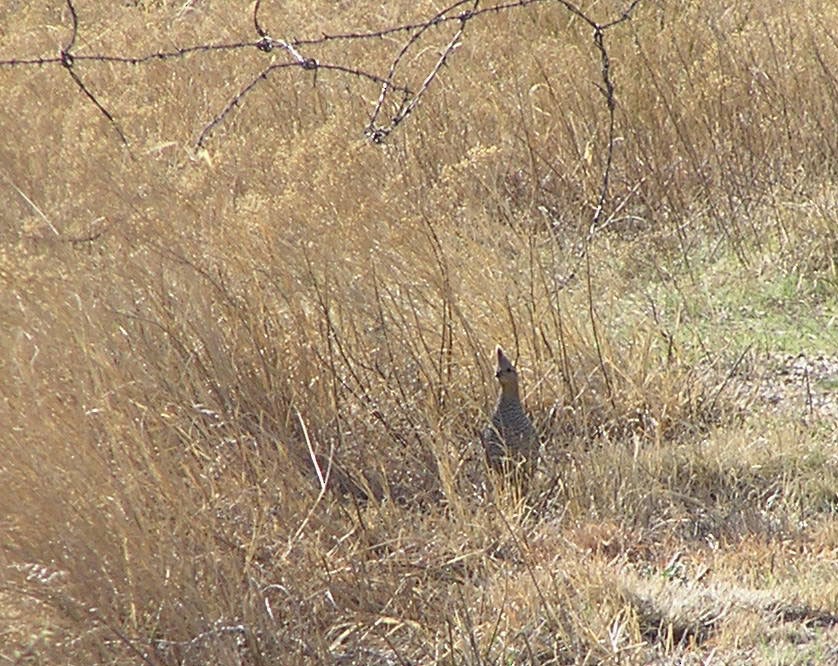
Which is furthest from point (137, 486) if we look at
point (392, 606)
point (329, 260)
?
point (329, 260)

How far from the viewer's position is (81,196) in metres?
4.15

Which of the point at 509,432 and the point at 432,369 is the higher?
the point at 432,369

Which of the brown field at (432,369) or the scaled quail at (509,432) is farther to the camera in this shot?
the scaled quail at (509,432)

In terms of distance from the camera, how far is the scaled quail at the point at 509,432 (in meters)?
3.80

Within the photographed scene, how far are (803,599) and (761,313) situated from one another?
6.27 feet

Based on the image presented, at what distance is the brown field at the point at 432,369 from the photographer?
9.85 feet

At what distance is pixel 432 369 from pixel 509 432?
1.29 feet

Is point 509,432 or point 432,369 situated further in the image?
point 432,369

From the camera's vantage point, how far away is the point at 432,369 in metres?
4.08

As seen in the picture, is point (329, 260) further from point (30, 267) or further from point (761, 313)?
point (761, 313)

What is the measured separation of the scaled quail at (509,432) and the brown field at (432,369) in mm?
79

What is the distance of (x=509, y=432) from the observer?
150 inches

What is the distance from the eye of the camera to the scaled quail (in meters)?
3.80

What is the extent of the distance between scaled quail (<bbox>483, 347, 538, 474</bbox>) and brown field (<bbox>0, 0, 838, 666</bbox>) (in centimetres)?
8
